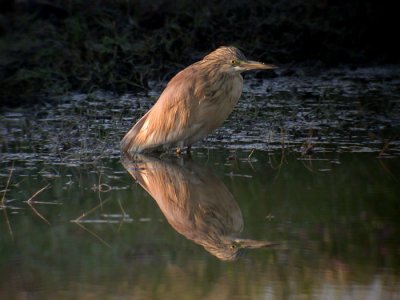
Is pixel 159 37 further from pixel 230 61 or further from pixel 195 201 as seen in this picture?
pixel 195 201

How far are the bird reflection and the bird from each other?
0.59 feet

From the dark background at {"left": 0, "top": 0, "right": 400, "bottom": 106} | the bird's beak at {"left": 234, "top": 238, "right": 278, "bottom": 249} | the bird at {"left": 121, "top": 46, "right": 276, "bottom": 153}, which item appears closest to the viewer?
the bird's beak at {"left": 234, "top": 238, "right": 278, "bottom": 249}

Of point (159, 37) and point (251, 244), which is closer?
point (251, 244)

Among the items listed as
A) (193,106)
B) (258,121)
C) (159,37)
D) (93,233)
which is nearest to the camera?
(93,233)

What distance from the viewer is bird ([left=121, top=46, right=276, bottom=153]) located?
26.4ft

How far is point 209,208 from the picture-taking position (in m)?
6.29

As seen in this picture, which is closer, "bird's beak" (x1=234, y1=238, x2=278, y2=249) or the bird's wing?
"bird's beak" (x1=234, y1=238, x2=278, y2=249)

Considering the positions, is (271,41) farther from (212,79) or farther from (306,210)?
(306,210)

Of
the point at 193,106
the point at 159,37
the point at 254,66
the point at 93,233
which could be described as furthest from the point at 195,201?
the point at 159,37

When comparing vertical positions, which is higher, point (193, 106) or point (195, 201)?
point (193, 106)

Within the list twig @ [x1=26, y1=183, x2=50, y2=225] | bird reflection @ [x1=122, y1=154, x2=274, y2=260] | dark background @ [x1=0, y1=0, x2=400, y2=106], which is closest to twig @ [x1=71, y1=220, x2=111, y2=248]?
twig @ [x1=26, y1=183, x2=50, y2=225]

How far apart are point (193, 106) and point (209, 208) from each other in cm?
193

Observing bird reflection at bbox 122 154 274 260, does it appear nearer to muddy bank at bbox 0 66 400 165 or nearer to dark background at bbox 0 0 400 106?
muddy bank at bbox 0 66 400 165

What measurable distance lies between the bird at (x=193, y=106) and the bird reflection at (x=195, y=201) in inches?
Answer: 7.1
